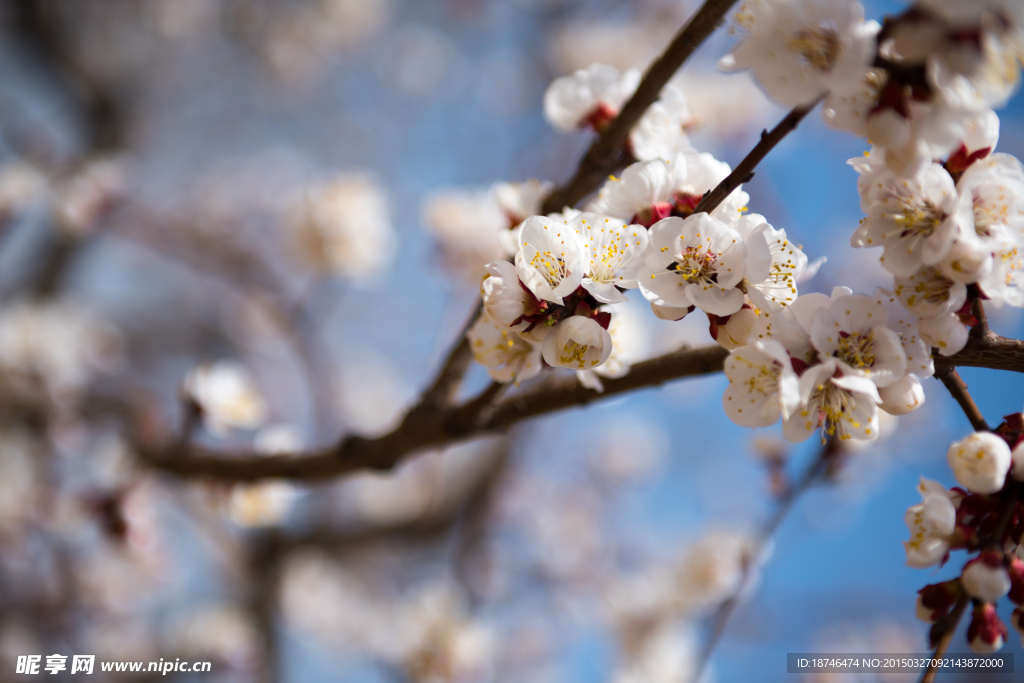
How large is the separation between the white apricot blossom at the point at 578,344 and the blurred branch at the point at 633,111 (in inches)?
13.7

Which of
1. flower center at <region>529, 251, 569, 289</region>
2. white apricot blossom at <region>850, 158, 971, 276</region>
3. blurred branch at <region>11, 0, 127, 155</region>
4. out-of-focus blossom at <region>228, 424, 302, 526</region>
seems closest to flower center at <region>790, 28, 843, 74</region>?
white apricot blossom at <region>850, 158, 971, 276</region>

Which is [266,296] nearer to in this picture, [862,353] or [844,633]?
[862,353]

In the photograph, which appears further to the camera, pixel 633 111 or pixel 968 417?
pixel 633 111

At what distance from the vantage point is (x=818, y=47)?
0.62 m

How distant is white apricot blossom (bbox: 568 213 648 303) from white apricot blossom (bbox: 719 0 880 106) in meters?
0.23

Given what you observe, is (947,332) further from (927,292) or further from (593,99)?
(593,99)

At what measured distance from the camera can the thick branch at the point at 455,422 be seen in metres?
0.88

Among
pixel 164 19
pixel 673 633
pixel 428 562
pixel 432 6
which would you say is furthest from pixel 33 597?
pixel 432 6

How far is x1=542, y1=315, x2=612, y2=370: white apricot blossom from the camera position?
65 cm

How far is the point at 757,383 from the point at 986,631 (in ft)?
1.45

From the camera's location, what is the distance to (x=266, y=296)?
9.91 ft

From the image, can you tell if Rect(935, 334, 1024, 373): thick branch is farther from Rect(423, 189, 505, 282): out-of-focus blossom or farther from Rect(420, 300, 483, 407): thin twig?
Rect(423, 189, 505, 282): out-of-focus blossom

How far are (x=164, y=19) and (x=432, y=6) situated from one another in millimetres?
2600

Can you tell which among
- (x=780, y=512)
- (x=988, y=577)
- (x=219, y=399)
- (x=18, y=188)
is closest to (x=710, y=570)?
(x=780, y=512)
